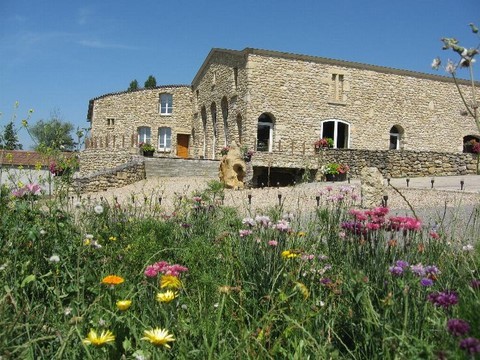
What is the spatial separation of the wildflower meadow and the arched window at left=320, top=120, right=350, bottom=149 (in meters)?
19.5

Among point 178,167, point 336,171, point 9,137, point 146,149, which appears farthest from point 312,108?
point 9,137

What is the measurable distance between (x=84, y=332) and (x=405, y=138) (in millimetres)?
24164

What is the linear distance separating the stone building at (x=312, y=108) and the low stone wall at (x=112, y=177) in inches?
198

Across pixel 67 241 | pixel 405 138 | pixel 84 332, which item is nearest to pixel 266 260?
pixel 84 332

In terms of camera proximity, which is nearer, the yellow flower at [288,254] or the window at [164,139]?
the yellow flower at [288,254]

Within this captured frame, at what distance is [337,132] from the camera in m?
23.2

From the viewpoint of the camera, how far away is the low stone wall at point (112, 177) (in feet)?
54.8

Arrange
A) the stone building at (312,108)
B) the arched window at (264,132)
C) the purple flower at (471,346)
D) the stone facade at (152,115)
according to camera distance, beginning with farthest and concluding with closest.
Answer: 1. the stone facade at (152,115)
2. the arched window at (264,132)
3. the stone building at (312,108)
4. the purple flower at (471,346)

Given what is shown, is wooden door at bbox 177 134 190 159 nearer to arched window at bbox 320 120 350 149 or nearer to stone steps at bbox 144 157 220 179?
stone steps at bbox 144 157 220 179

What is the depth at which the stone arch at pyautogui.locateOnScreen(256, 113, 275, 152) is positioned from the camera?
21.5 m

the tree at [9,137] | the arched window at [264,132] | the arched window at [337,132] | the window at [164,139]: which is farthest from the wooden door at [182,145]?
the tree at [9,137]

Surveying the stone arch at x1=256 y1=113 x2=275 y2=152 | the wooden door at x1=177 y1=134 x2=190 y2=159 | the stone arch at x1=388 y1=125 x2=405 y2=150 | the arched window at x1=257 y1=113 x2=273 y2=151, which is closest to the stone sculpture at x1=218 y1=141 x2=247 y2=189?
the stone arch at x1=256 y1=113 x2=275 y2=152

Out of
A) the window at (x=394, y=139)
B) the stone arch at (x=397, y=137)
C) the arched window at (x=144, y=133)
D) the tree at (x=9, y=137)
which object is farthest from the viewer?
the arched window at (x=144, y=133)

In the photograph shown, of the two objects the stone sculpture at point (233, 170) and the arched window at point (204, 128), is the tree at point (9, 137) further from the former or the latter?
the arched window at point (204, 128)
